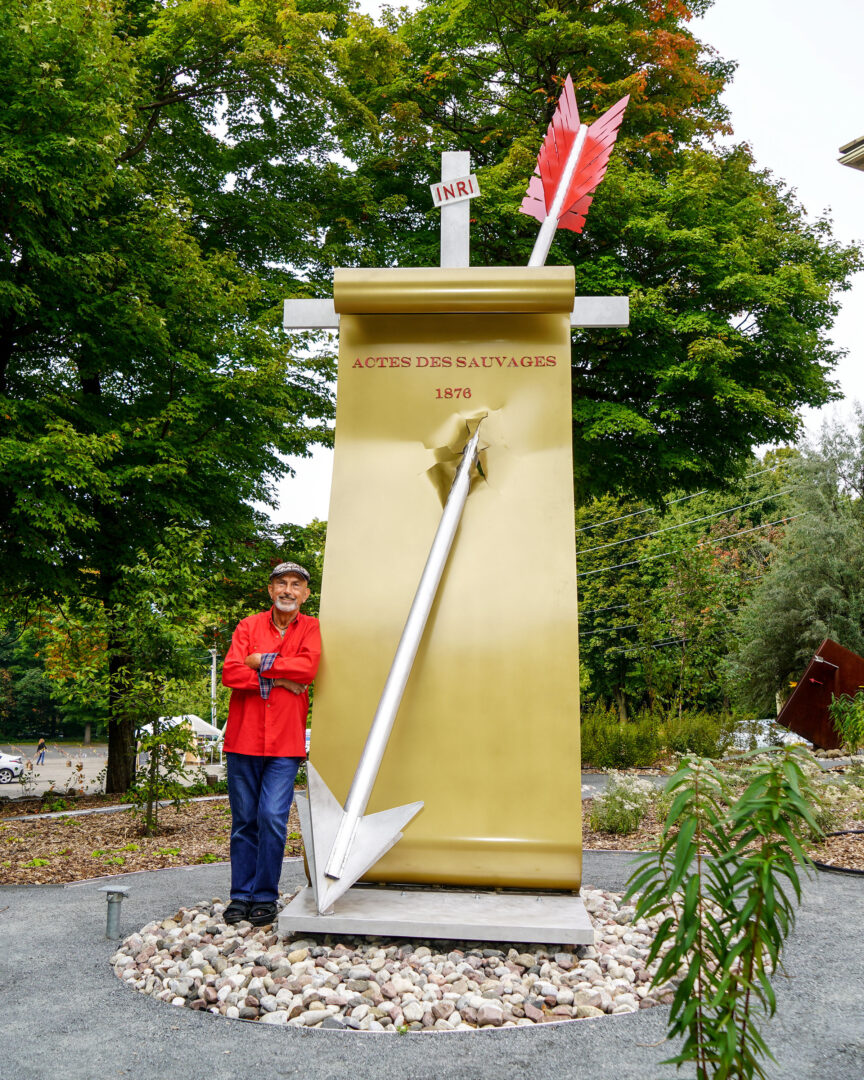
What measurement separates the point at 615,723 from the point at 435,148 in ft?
31.8

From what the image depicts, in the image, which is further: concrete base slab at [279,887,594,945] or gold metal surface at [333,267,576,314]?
gold metal surface at [333,267,576,314]

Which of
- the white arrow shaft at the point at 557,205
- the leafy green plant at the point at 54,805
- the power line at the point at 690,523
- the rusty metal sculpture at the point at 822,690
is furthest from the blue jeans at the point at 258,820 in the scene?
the power line at the point at 690,523

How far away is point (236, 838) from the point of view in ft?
15.1

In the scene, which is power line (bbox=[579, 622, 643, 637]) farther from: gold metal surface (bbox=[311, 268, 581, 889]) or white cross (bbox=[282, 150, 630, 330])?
gold metal surface (bbox=[311, 268, 581, 889])

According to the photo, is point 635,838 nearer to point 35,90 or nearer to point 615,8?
point 35,90

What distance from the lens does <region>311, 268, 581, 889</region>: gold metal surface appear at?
4.64m

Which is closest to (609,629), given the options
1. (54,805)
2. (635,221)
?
(635,221)

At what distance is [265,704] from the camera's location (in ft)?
15.0

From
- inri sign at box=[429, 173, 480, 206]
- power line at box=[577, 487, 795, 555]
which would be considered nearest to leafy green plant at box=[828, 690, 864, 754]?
inri sign at box=[429, 173, 480, 206]

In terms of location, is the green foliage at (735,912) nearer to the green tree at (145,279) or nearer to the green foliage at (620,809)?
the green foliage at (620,809)

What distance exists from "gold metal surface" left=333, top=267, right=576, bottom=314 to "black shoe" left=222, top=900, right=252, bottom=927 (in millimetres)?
3219

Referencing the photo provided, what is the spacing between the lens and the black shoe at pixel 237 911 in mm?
4488

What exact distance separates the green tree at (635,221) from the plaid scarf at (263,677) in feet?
27.0

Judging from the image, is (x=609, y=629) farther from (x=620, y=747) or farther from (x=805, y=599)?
(x=620, y=747)
